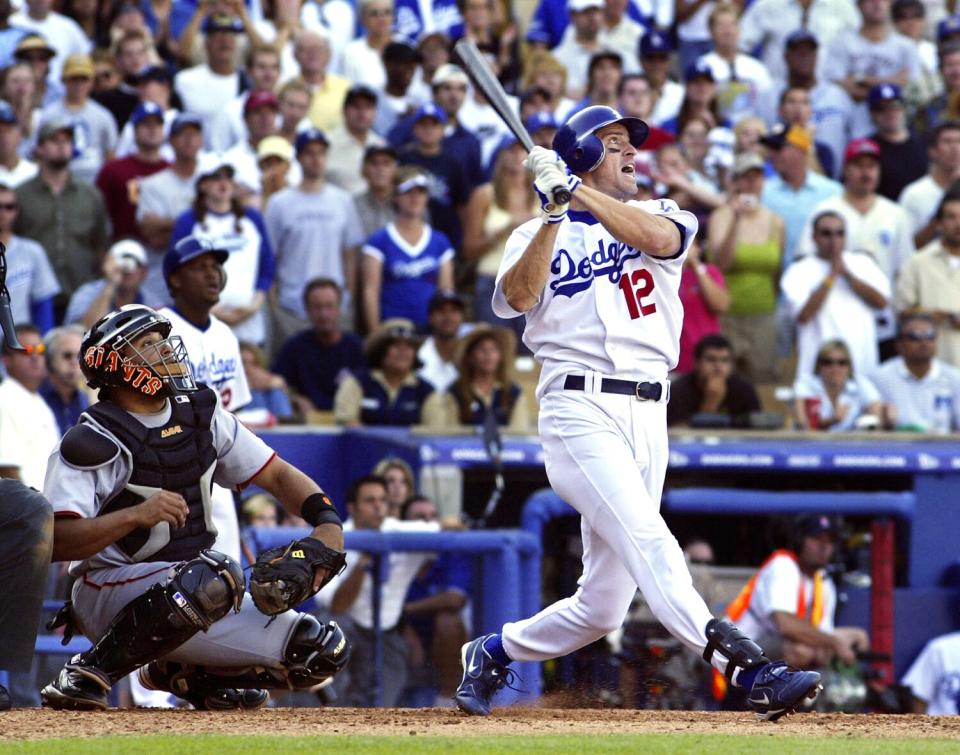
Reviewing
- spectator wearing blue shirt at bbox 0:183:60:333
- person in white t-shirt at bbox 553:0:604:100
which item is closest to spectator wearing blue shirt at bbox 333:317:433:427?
spectator wearing blue shirt at bbox 0:183:60:333

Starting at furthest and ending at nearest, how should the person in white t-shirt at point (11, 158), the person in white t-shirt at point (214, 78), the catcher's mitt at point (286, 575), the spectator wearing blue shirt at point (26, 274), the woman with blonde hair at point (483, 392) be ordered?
the person in white t-shirt at point (214, 78) < the person in white t-shirt at point (11, 158) < the spectator wearing blue shirt at point (26, 274) < the woman with blonde hair at point (483, 392) < the catcher's mitt at point (286, 575)

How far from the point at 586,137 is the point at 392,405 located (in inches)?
174

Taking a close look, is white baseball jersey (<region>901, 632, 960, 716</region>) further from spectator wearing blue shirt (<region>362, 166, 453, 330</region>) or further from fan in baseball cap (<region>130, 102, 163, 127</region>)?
fan in baseball cap (<region>130, 102, 163, 127</region>)

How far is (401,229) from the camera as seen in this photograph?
10.8 meters

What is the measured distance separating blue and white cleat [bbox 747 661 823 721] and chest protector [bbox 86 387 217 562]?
5.96ft

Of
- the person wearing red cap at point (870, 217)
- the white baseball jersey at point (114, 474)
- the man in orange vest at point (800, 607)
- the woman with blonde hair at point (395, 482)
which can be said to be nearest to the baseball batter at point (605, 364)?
the white baseball jersey at point (114, 474)

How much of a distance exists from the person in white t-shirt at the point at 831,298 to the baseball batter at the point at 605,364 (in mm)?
5089

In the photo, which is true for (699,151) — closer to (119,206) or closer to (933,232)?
(933,232)

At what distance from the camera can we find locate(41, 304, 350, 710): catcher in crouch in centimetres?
524

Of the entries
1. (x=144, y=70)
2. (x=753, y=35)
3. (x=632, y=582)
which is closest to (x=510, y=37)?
(x=753, y=35)

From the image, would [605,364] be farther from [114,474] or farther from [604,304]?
[114,474]

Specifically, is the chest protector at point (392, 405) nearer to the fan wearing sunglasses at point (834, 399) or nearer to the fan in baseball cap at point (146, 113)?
the fan wearing sunglasses at point (834, 399)

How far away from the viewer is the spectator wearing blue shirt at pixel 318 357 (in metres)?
10.2

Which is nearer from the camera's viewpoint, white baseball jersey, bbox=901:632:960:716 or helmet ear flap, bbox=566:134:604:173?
helmet ear flap, bbox=566:134:604:173
